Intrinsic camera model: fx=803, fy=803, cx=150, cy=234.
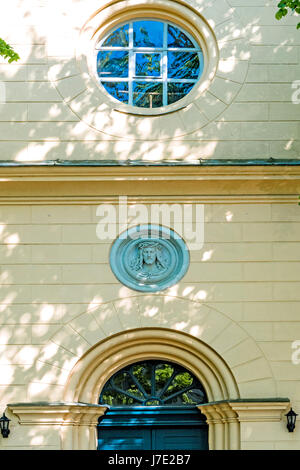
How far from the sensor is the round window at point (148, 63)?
10.8m

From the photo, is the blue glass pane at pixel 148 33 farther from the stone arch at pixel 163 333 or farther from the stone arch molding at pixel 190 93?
the stone arch at pixel 163 333

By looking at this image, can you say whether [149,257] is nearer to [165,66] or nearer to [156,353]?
[156,353]

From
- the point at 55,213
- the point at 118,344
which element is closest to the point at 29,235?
the point at 55,213

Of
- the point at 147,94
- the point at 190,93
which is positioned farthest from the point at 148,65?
the point at 190,93

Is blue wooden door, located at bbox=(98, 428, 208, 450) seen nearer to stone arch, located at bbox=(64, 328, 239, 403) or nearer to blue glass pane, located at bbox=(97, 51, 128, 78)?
stone arch, located at bbox=(64, 328, 239, 403)

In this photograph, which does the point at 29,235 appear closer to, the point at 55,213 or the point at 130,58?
the point at 55,213

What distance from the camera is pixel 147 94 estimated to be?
10.7 m

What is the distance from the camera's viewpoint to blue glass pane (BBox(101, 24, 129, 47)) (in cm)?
1088

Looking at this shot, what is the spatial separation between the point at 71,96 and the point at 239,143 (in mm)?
2264

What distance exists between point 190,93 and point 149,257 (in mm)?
2261

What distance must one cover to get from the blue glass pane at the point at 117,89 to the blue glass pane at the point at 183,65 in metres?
0.63

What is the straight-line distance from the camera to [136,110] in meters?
10.5

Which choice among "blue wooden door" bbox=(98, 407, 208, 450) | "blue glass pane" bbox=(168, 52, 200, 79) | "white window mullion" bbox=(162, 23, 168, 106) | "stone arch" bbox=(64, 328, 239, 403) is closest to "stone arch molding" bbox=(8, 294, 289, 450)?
"stone arch" bbox=(64, 328, 239, 403)

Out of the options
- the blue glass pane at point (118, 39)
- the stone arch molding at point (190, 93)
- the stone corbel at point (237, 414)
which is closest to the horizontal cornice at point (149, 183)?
the stone arch molding at point (190, 93)
